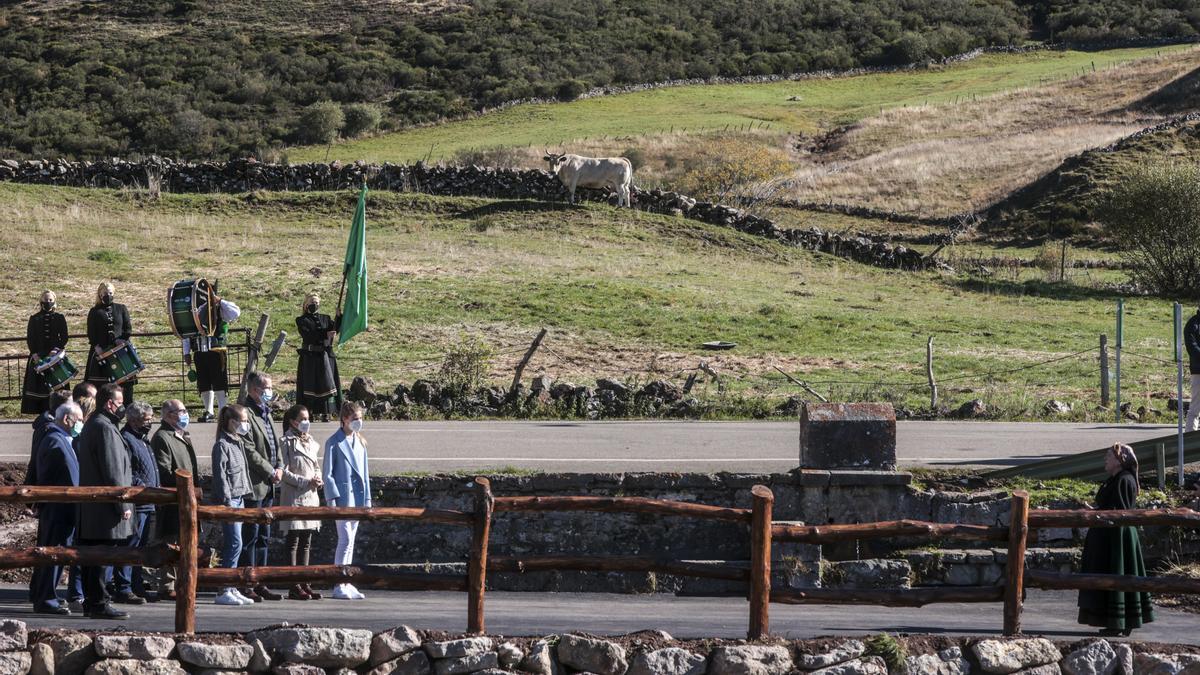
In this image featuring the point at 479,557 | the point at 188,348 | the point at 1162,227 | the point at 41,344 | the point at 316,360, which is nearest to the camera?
the point at 479,557

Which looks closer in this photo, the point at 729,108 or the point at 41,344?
the point at 41,344

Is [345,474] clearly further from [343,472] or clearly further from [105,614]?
[105,614]

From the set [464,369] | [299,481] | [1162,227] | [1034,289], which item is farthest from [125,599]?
[1162,227]

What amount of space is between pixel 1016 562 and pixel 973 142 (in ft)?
171

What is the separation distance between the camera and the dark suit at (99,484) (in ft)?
39.8

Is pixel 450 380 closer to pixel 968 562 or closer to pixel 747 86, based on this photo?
pixel 968 562

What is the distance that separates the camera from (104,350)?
1983 centimetres

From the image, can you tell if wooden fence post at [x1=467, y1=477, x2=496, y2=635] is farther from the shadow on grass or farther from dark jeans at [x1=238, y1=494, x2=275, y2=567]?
the shadow on grass

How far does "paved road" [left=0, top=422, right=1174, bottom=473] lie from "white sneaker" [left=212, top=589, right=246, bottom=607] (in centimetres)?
530

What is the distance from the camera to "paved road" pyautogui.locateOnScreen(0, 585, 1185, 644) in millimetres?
12000

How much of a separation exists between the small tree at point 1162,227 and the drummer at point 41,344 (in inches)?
1035

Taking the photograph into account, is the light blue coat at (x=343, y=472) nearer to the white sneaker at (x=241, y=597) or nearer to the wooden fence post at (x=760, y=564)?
the white sneaker at (x=241, y=597)

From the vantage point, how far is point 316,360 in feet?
66.8

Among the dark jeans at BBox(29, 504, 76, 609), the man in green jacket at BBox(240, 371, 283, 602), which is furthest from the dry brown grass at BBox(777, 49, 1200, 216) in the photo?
the dark jeans at BBox(29, 504, 76, 609)
